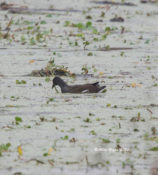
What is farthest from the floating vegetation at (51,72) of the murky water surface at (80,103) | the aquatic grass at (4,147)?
the aquatic grass at (4,147)

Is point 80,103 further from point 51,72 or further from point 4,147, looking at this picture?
point 4,147

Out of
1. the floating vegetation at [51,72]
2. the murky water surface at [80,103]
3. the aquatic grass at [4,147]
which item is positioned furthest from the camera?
the floating vegetation at [51,72]

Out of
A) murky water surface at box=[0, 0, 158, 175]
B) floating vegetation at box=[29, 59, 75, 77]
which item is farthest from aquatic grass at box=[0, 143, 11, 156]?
floating vegetation at box=[29, 59, 75, 77]

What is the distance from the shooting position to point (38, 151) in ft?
20.2

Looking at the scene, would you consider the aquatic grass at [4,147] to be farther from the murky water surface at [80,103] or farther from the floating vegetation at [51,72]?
the floating vegetation at [51,72]

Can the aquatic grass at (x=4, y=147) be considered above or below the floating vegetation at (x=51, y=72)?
below

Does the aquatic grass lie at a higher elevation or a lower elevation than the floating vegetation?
lower

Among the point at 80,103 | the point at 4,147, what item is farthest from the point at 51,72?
the point at 4,147

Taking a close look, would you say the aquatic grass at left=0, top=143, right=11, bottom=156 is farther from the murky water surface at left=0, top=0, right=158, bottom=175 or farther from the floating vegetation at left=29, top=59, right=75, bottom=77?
the floating vegetation at left=29, top=59, right=75, bottom=77

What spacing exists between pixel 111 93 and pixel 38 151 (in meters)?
3.37

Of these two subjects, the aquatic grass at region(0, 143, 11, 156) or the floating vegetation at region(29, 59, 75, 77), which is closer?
the aquatic grass at region(0, 143, 11, 156)

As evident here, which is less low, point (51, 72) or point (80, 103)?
point (51, 72)

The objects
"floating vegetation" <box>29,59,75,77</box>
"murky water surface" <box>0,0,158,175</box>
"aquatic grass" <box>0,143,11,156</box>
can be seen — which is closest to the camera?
"murky water surface" <box>0,0,158,175</box>

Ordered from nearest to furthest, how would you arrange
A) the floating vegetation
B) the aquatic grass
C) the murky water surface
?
1. the murky water surface
2. the aquatic grass
3. the floating vegetation
